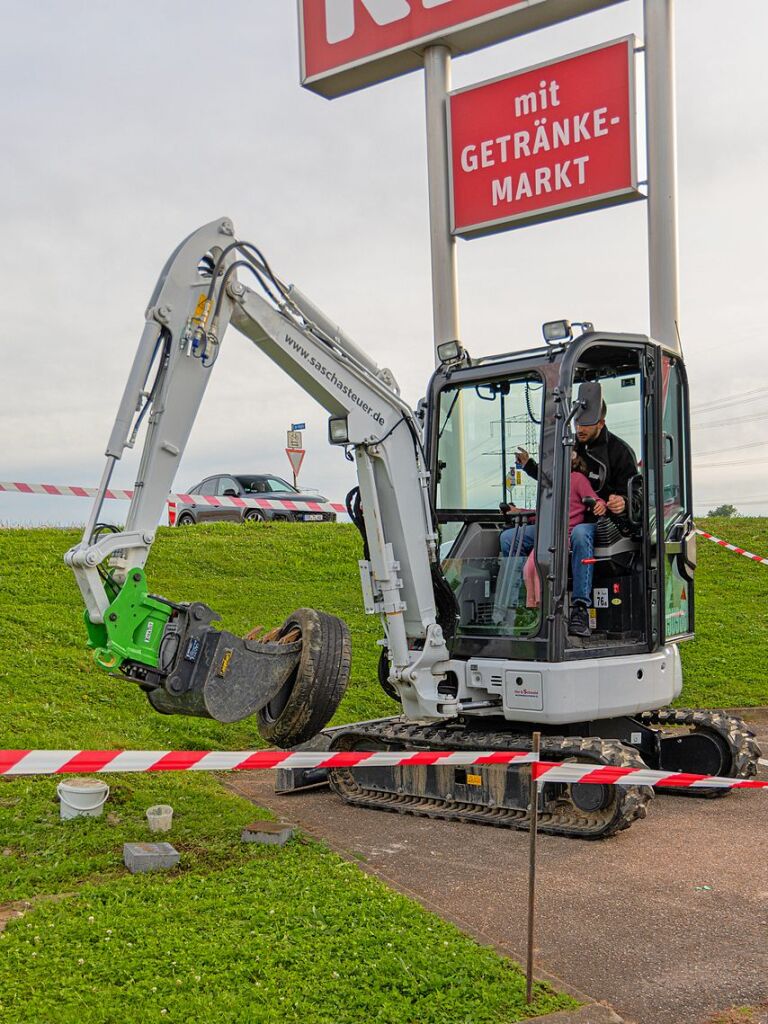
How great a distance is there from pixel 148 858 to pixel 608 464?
4295 mm

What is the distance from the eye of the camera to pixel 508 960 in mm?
4766

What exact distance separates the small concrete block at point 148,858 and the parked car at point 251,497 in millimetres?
15293

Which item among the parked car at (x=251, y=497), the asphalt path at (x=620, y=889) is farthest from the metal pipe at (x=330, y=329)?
the parked car at (x=251, y=497)

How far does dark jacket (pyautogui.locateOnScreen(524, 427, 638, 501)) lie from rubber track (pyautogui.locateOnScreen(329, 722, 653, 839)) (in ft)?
6.11

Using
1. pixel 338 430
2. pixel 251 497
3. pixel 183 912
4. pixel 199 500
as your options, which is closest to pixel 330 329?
pixel 338 430

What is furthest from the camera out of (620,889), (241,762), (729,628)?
(729,628)

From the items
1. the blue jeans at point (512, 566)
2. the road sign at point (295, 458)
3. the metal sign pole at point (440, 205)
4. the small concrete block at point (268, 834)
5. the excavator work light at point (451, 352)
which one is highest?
the metal sign pole at point (440, 205)

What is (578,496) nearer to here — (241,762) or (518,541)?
(518,541)

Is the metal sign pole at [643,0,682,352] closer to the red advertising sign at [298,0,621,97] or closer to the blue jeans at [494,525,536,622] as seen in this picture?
the red advertising sign at [298,0,621,97]

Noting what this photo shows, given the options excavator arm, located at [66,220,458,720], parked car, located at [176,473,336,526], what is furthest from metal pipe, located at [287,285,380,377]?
parked car, located at [176,473,336,526]

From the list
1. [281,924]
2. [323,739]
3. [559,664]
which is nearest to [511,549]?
[559,664]

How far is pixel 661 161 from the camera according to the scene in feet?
33.5

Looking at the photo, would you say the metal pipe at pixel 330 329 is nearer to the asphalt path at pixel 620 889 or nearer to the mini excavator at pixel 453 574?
the mini excavator at pixel 453 574

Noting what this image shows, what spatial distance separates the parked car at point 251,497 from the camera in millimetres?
21797
